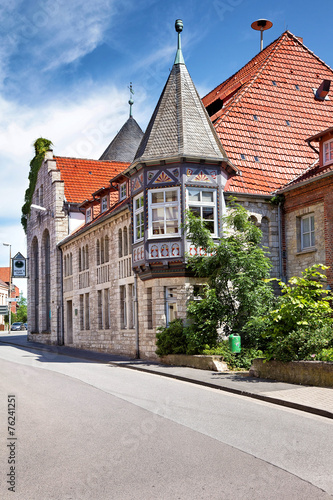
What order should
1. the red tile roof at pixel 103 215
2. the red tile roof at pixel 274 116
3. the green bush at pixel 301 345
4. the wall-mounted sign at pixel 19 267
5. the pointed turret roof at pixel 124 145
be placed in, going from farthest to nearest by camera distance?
the pointed turret roof at pixel 124 145, the wall-mounted sign at pixel 19 267, the red tile roof at pixel 103 215, the red tile roof at pixel 274 116, the green bush at pixel 301 345

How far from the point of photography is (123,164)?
139 feet

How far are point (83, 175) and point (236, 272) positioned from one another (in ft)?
78.7

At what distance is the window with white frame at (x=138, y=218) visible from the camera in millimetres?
22344

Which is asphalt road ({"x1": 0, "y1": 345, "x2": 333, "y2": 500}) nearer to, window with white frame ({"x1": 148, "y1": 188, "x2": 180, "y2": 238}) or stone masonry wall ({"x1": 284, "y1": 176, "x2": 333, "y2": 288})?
window with white frame ({"x1": 148, "y1": 188, "x2": 180, "y2": 238})

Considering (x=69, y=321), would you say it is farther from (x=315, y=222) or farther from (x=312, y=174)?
(x=315, y=222)

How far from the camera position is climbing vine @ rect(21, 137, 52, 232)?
4262 centimetres

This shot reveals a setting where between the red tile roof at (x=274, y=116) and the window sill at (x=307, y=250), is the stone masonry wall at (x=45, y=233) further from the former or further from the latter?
the window sill at (x=307, y=250)

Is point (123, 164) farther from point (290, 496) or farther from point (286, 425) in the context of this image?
point (290, 496)

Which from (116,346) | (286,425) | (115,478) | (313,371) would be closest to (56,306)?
(116,346)

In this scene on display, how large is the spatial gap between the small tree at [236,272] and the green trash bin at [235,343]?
14.5 inches

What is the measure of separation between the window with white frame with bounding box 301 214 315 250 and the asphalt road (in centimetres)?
1099

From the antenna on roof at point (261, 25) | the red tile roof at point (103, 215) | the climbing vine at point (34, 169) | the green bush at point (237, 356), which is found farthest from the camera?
the climbing vine at point (34, 169)

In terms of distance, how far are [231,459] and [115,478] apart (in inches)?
57.7

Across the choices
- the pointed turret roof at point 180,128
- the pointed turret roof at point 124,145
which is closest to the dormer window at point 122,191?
the pointed turret roof at point 180,128
